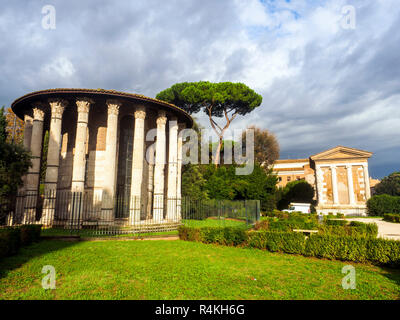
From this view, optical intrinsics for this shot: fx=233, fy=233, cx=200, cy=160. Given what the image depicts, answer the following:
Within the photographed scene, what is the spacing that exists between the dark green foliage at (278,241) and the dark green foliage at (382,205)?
30117 mm

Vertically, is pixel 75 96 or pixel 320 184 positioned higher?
pixel 75 96

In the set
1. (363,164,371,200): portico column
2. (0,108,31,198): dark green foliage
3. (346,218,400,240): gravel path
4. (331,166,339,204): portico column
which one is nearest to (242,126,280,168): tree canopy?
(331,166,339,204): portico column

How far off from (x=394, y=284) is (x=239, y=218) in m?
11.0

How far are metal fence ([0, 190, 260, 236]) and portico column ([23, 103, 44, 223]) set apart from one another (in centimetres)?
5

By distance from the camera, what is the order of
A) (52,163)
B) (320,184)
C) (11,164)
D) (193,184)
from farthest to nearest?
(320,184) → (193,184) → (52,163) → (11,164)

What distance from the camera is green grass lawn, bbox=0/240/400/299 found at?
460 cm

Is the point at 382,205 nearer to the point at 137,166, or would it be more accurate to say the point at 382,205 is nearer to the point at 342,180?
the point at 342,180

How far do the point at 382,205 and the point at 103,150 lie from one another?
34445 mm

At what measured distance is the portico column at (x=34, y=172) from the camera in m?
13.0

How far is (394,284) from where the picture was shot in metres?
5.38

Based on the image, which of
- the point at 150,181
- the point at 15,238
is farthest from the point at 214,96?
the point at 15,238

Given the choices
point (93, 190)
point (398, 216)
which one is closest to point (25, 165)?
point (93, 190)

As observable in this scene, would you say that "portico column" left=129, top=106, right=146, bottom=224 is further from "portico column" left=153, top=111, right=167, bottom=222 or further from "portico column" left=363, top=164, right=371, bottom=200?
"portico column" left=363, top=164, right=371, bottom=200

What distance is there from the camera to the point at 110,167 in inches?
515
